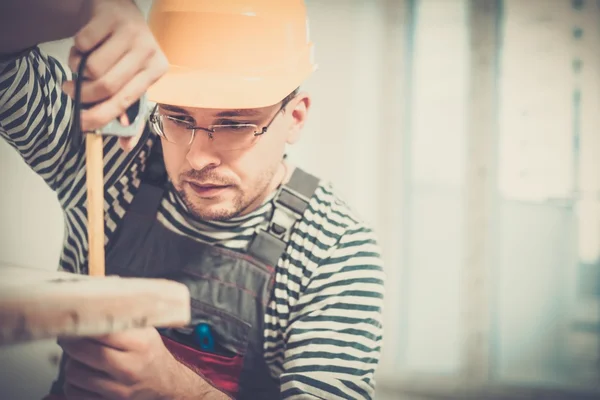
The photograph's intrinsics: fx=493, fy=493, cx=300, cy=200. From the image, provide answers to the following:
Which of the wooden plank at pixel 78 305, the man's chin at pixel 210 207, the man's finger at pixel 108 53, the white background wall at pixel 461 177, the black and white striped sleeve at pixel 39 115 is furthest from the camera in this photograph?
the white background wall at pixel 461 177

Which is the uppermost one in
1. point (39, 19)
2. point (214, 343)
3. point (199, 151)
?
point (39, 19)

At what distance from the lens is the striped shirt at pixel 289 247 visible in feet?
2.72

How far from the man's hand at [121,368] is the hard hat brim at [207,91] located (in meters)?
0.38

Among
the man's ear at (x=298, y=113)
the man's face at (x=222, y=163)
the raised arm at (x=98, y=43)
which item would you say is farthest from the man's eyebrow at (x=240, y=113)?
the raised arm at (x=98, y=43)

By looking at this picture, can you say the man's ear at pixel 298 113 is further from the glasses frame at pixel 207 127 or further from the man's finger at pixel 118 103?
the man's finger at pixel 118 103

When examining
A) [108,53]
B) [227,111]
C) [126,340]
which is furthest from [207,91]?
[126,340]

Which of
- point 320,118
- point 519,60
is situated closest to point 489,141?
point 519,60

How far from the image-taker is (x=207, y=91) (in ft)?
2.68

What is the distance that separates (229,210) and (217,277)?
125 millimetres

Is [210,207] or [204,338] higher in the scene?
[210,207]

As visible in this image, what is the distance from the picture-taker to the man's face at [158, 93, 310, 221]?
0.86 metres

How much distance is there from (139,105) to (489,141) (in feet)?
5.37

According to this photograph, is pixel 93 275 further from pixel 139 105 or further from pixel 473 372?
pixel 473 372

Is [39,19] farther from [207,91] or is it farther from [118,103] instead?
[207,91]
